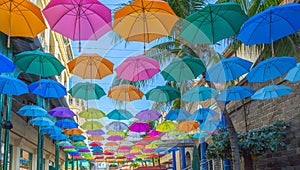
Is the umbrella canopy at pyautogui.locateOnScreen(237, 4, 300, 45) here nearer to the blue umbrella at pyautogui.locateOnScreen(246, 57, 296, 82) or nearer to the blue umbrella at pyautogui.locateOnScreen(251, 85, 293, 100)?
the blue umbrella at pyautogui.locateOnScreen(246, 57, 296, 82)

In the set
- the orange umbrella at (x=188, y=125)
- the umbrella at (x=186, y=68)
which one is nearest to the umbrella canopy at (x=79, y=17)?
the umbrella at (x=186, y=68)

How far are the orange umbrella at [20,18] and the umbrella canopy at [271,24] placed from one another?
165 inches

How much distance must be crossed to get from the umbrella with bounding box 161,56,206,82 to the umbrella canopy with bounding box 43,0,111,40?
12.3 ft

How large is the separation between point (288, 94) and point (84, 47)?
6270 mm

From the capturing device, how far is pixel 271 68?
359 inches

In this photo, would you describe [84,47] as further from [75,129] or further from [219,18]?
[75,129]

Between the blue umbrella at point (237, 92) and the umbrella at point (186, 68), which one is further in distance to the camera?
the blue umbrella at point (237, 92)

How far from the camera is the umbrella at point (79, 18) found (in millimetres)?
7059

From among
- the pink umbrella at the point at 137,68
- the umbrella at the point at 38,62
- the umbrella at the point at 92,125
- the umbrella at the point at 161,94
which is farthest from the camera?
the umbrella at the point at 92,125

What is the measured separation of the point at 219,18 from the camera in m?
7.66

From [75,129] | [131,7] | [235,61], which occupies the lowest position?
[75,129]

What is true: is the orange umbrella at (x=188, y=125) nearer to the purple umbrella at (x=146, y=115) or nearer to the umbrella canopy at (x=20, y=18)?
the purple umbrella at (x=146, y=115)

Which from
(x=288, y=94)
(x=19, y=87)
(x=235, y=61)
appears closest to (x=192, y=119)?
(x=288, y=94)

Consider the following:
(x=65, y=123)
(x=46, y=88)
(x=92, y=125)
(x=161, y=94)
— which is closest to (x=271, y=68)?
(x=161, y=94)
